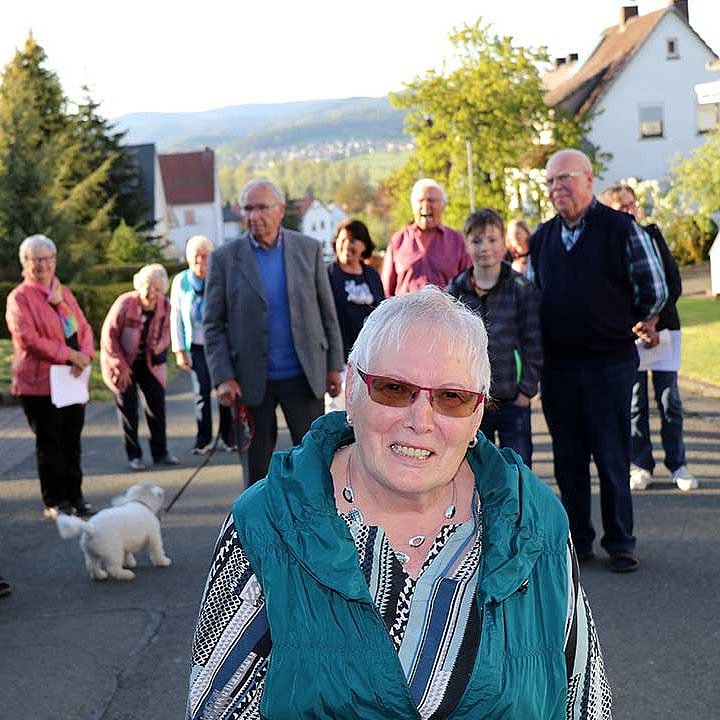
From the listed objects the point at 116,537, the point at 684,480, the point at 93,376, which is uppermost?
the point at 116,537

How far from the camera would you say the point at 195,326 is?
12.5m

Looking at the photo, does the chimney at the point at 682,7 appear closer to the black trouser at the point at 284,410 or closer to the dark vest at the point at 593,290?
the dark vest at the point at 593,290

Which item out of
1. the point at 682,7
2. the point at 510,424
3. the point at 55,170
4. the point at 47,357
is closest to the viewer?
the point at 510,424

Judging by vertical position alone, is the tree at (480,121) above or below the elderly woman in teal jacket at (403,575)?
above

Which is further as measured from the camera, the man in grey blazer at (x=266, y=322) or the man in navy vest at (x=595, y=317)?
the man in grey blazer at (x=266, y=322)

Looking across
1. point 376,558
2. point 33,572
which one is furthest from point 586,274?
point 376,558

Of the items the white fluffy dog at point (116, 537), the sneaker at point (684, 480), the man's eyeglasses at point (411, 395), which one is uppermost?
the man's eyeglasses at point (411, 395)

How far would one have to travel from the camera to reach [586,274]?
7.22 metres

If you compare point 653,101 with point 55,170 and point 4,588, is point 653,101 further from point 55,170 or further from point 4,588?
point 4,588

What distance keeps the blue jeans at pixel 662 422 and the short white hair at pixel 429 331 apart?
22.6 ft

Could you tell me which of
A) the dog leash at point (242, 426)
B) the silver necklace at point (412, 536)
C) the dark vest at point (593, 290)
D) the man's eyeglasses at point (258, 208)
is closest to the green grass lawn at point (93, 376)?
the dog leash at point (242, 426)

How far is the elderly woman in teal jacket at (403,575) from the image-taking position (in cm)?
276

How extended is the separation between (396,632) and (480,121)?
50092 mm

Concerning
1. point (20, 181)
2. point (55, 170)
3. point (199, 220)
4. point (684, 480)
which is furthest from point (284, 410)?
point (199, 220)
